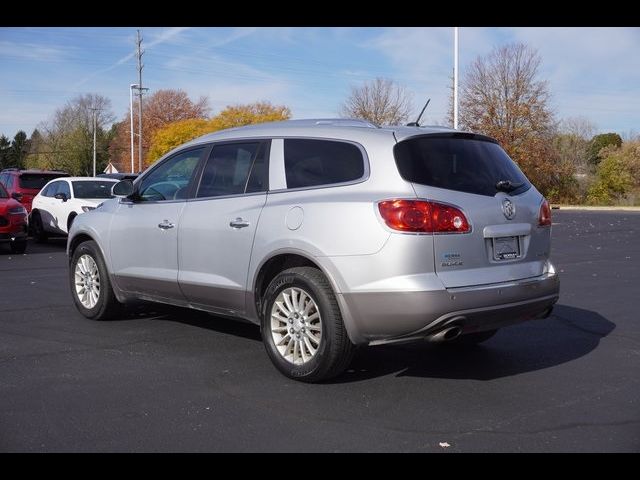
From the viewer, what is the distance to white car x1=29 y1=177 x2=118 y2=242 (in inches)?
613

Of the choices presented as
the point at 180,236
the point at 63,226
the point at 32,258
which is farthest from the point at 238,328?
the point at 63,226

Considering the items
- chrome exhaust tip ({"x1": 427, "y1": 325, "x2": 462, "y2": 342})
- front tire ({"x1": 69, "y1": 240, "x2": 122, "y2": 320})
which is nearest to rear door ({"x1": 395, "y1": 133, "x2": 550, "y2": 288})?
chrome exhaust tip ({"x1": 427, "y1": 325, "x2": 462, "y2": 342})

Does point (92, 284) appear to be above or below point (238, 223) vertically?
below

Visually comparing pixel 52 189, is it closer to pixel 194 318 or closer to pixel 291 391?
pixel 194 318

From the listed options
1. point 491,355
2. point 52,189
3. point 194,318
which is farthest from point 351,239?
point 52,189

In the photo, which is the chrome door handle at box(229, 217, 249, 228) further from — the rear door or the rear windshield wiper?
the rear windshield wiper

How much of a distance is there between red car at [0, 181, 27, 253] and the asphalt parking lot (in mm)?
6816

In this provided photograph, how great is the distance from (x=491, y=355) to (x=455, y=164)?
6.06ft

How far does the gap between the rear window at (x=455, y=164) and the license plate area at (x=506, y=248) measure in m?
0.33

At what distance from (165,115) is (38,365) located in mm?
76675

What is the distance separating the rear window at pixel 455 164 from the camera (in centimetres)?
491

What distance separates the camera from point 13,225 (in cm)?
1403
